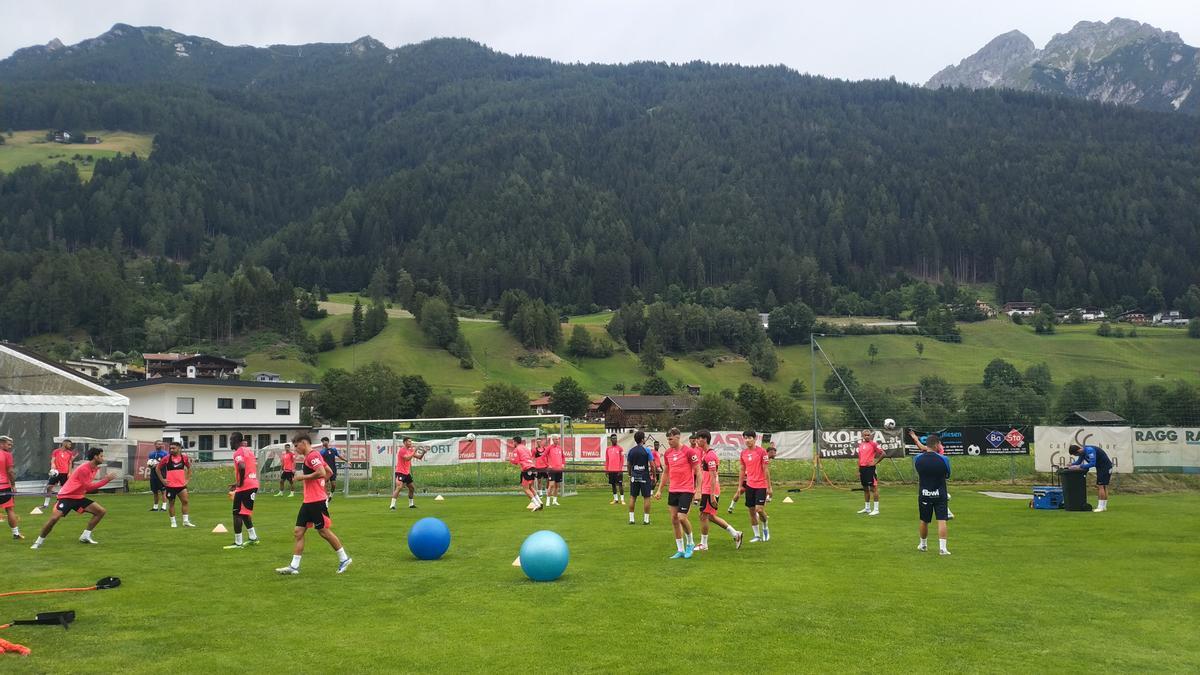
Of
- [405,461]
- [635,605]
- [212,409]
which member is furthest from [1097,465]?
[212,409]

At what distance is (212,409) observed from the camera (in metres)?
75.4

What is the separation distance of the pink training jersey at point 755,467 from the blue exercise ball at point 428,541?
19.0 ft

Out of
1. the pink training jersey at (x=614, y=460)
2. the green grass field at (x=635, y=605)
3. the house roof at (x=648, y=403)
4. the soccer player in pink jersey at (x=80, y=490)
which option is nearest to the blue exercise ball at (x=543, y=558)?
the green grass field at (x=635, y=605)

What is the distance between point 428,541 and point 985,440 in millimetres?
31395

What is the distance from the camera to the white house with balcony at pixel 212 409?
7219cm

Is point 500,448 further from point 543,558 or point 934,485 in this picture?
point 543,558

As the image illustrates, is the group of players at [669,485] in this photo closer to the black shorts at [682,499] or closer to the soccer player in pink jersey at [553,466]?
the black shorts at [682,499]

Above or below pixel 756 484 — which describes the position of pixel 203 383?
above

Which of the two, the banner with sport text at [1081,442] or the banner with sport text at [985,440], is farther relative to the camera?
the banner with sport text at [985,440]

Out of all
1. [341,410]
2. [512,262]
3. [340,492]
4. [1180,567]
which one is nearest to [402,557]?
[1180,567]

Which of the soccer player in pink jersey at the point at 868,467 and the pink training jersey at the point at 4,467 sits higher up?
the pink training jersey at the point at 4,467

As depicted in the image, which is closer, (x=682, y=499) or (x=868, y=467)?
(x=682, y=499)

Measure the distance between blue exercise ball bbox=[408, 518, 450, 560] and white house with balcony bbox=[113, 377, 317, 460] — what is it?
2332 inches

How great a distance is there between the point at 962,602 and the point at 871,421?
29.8m
